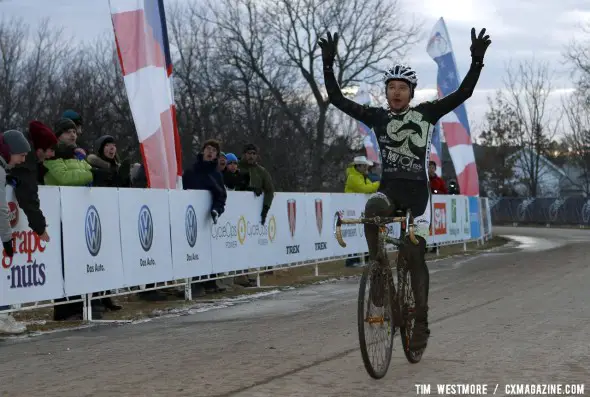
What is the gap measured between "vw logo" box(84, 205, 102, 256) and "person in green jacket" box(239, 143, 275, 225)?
522 cm

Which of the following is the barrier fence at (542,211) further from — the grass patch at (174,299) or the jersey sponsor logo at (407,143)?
the jersey sponsor logo at (407,143)

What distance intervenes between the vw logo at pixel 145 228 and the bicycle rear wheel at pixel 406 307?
6.38 m

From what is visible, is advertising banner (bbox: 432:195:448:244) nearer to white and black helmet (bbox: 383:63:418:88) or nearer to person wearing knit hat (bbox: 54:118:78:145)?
person wearing knit hat (bbox: 54:118:78:145)

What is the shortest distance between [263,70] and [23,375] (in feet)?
162

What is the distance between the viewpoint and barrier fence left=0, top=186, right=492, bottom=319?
1155cm

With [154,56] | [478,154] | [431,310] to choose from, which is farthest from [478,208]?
[478,154]

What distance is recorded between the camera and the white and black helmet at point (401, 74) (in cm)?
789

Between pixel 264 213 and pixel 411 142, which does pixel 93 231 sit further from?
pixel 411 142

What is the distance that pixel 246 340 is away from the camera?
388 inches

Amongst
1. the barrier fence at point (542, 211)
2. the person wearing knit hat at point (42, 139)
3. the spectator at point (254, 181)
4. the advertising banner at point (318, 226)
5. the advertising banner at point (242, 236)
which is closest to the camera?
the person wearing knit hat at point (42, 139)

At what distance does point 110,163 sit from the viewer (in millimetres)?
14219

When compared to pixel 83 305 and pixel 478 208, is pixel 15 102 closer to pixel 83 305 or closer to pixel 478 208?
pixel 478 208

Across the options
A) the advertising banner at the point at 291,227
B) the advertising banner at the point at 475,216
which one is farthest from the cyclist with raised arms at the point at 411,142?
the advertising banner at the point at 475,216

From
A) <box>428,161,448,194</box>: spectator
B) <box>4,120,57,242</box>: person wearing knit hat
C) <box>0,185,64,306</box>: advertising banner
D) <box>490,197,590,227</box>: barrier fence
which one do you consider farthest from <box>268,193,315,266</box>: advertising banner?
<box>490,197,590,227</box>: barrier fence
